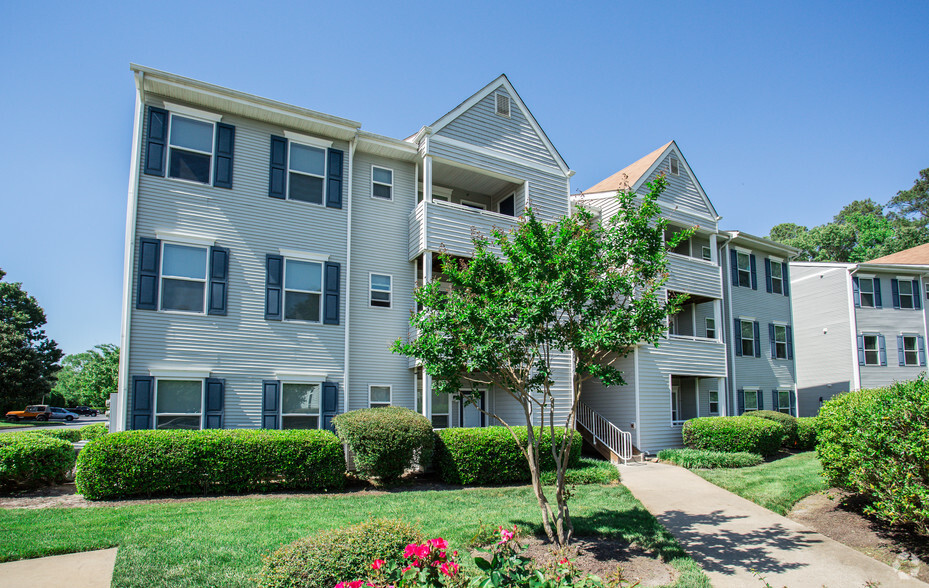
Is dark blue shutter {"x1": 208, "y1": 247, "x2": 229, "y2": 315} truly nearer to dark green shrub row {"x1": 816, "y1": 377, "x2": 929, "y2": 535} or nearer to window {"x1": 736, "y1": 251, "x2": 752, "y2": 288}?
dark green shrub row {"x1": 816, "y1": 377, "x2": 929, "y2": 535}

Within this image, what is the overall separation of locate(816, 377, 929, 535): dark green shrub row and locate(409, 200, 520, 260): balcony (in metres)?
9.33

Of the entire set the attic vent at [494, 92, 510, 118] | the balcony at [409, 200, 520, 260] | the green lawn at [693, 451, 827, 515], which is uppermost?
the attic vent at [494, 92, 510, 118]

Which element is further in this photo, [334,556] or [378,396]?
[378,396]

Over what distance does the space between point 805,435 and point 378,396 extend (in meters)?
15.7

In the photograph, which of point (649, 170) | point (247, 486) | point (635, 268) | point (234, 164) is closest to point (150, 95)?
point (234, 164)

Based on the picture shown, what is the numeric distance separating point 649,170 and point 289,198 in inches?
532

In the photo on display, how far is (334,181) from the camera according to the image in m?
16.0

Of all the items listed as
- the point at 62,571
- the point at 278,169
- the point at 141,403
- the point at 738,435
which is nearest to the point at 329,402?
the point at 141,403

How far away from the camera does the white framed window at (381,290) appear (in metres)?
16.4

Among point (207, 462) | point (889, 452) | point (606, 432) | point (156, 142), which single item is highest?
point (156, 142)

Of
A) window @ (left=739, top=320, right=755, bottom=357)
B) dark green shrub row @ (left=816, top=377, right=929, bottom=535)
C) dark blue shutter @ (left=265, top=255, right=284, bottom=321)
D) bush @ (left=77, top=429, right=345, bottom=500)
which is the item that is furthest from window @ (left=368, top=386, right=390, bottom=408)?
window @ (left=739, top=320, right=755, bottom=357)

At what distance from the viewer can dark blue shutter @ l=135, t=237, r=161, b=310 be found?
43.4 ft

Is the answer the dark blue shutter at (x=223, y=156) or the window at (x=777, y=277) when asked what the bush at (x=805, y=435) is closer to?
the window at (x=777, y=277)

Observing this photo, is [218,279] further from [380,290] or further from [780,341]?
[780,341]
